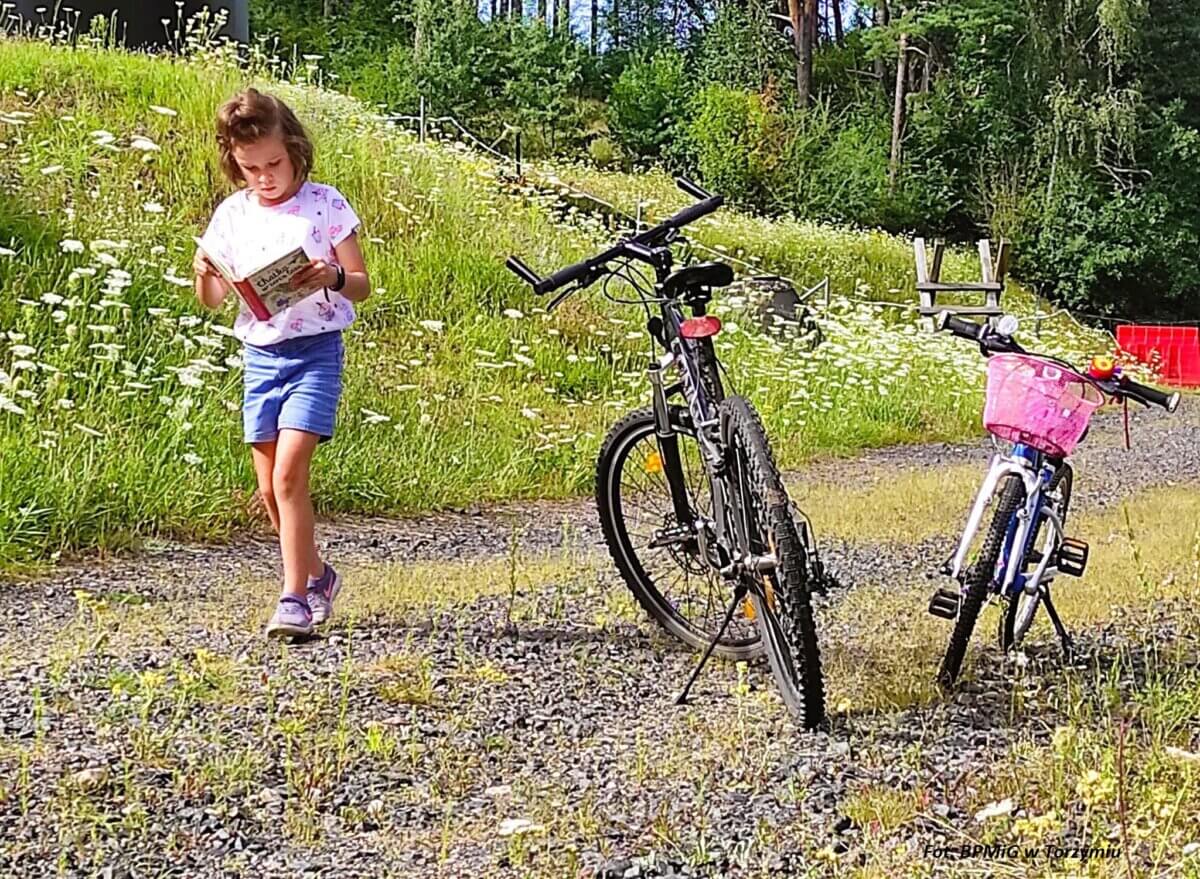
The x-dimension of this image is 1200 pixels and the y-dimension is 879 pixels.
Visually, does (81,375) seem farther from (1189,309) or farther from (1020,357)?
(1189,309)

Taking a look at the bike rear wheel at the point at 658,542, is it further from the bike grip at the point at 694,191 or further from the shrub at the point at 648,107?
the shrub at the point at 648,107

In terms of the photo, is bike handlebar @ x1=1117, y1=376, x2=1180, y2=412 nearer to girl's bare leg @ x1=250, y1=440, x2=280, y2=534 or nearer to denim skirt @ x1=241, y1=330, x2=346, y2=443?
denim skirt @ x1=241, y1=330, x2=346, y2=443

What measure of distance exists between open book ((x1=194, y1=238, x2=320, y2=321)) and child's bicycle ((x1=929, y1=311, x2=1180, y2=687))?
195 cm

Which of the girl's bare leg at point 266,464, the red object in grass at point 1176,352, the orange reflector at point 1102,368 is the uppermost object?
the orange reflector at point 1102,368

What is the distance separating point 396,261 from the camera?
10688 millimetres

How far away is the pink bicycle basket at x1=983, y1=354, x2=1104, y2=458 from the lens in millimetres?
3793

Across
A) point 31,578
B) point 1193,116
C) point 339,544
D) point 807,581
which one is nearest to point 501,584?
point 339,544

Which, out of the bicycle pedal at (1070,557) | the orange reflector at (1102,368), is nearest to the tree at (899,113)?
the bicycle pedal at (1070,557)

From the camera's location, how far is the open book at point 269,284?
3.88m

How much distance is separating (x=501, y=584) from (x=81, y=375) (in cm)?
268

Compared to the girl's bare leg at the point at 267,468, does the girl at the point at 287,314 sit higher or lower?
higher

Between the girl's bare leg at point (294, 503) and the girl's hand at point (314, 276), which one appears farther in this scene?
the girl's bare leg at point (294, 503)

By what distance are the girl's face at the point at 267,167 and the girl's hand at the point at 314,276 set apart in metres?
0.38

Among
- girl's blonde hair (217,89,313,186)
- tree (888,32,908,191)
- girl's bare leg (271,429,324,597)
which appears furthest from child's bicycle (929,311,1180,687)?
tree (888,32,908,191)
